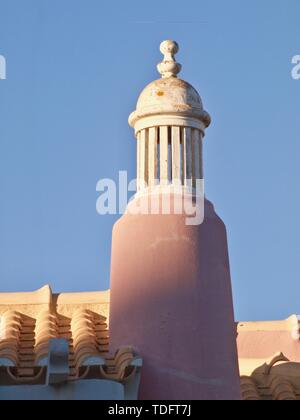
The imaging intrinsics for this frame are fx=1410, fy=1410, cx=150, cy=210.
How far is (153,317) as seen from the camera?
45.4 ft

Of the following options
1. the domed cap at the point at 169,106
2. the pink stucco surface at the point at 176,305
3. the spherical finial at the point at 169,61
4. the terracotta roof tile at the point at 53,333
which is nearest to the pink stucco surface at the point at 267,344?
the terracotta roof tile at the point at 53,333

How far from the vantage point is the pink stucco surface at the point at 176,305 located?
44.6 feet

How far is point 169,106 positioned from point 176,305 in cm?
221

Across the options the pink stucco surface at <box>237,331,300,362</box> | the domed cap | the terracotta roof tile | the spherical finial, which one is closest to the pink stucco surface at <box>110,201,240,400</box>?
the terracotta roof tile

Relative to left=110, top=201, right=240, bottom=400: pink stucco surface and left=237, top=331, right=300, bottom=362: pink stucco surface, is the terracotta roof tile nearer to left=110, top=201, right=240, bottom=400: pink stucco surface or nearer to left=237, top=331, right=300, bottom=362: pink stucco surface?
left=110, top=201, right=240, bottom=400: pink stucco surface

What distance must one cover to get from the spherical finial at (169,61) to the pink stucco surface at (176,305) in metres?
1.63

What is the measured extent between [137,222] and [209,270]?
906 mm

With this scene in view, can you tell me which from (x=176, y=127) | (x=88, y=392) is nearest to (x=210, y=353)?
(x=88, y=392)

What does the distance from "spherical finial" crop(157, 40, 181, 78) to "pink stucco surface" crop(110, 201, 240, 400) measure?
5.36 ft

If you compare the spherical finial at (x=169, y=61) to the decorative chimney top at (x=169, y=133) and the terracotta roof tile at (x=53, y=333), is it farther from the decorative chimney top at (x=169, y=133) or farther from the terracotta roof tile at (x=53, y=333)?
the terracotta roof tile at (x=53, y=333)

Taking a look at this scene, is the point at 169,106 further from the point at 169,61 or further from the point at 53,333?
the point at 53,333

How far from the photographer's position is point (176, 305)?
13.9 m

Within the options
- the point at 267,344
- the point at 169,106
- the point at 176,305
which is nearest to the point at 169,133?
the point at 169,106
